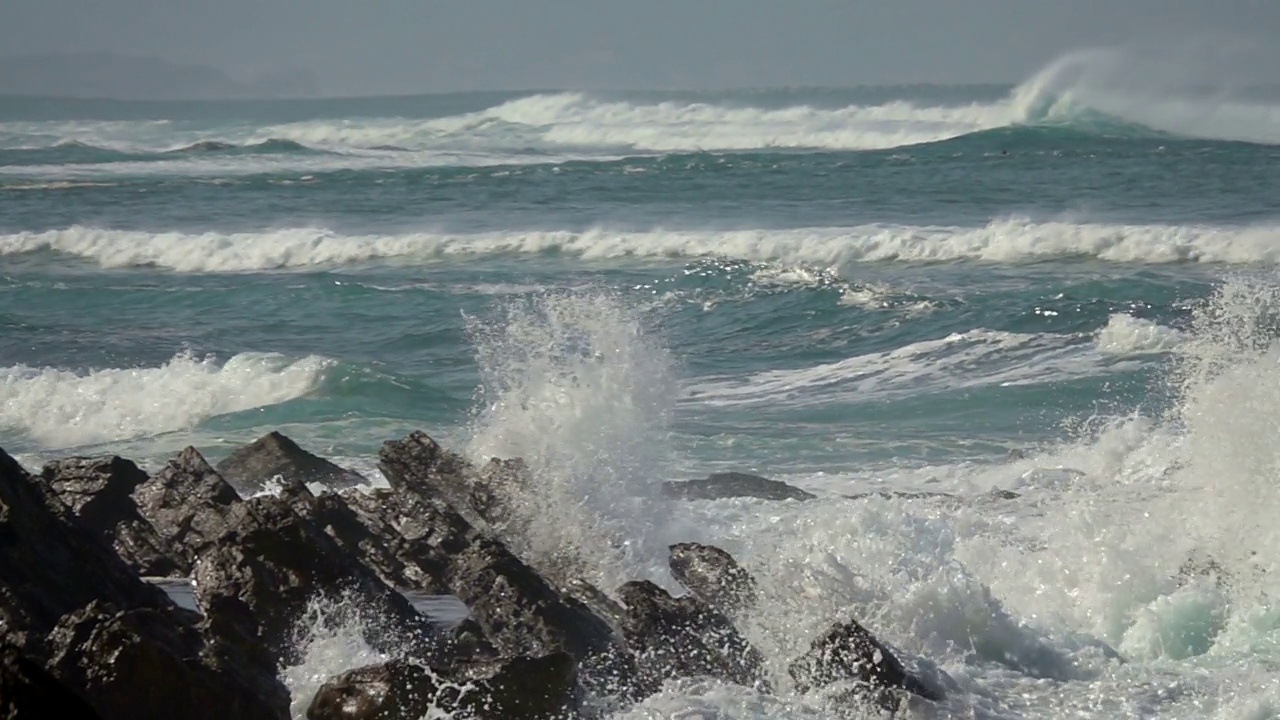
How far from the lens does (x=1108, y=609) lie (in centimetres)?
879

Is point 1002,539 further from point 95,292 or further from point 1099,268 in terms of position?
point 95,292

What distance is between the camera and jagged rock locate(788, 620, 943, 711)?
6.81 metres

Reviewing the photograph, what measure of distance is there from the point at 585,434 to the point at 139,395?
6.91 m

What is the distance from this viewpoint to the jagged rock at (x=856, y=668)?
22.4 feet

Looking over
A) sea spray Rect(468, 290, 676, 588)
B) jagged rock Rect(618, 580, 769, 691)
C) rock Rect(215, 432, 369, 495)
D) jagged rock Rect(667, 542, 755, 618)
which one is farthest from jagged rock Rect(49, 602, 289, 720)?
rock Rect(215, 432, 369, 495)

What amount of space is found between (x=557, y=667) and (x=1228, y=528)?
4.71 m

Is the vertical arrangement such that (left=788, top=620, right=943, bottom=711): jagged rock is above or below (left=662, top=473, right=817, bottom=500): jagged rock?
above

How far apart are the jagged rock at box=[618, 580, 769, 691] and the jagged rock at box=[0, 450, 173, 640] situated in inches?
81.7

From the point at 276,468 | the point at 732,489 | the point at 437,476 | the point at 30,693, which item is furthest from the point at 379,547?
the point at 30,693

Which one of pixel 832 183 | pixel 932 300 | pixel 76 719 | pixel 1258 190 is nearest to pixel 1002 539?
pixel 76 719

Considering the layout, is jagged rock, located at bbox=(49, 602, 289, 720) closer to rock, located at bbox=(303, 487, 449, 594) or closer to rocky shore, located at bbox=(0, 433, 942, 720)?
rocky shore, located at bbox=(0, 433, 942, 720)

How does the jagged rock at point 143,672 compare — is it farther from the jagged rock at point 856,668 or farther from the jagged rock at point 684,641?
the jagged rock at point 856,668

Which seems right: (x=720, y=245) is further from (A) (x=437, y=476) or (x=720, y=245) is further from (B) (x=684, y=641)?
(B) (x=684, y=641)

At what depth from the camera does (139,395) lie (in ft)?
53.0
